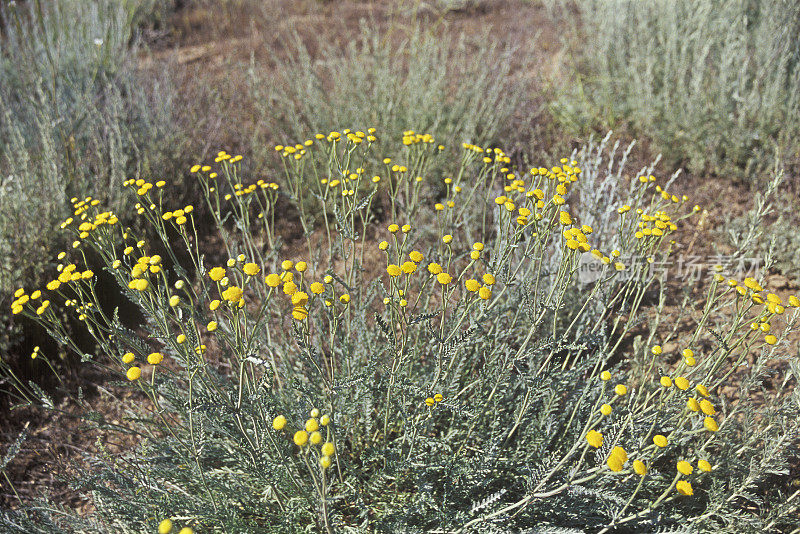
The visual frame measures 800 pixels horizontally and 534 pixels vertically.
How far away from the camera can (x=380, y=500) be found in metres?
1.91

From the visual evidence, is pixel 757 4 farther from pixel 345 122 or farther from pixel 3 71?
pixel 3 71

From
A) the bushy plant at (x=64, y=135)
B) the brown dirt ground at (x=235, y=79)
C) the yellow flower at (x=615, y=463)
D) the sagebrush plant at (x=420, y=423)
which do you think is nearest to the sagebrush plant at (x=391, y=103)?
the brown dirt ground at (x=235, y=79)

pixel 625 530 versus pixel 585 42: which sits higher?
pixel 585 42

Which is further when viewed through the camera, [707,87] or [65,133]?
[707,87]

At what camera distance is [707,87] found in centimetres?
436

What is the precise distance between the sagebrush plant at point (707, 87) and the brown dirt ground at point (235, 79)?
9.2 inches

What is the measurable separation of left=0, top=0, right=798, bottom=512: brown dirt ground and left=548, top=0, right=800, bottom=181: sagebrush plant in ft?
0.76

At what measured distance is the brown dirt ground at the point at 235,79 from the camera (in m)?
2.40

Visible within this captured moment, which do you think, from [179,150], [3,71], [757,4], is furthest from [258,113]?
[757,4]

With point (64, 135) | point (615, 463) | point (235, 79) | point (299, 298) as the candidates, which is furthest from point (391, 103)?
point (615, 463)

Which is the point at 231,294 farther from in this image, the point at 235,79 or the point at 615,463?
the point at 235,79

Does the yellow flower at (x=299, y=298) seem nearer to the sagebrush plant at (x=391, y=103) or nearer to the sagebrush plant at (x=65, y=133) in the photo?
the sagebrush plant at (x=65, y=133)

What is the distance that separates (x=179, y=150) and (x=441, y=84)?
221 cm

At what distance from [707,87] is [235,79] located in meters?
4.80
